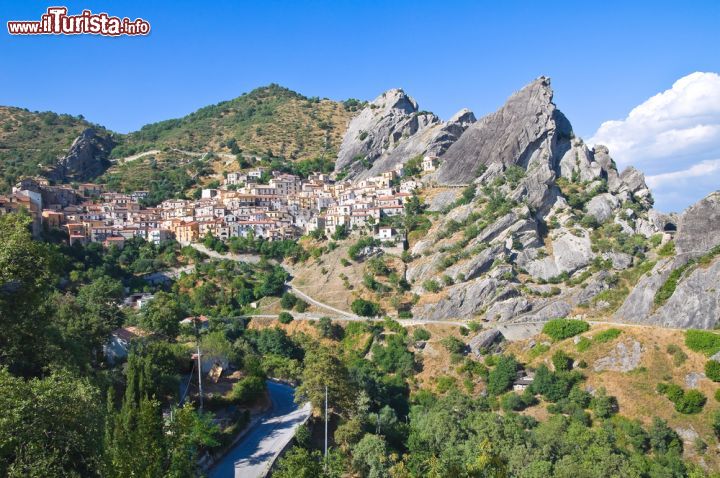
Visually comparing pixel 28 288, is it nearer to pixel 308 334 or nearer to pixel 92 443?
pixel 92 443

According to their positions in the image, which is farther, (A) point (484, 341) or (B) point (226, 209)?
(B) point (226, 209)

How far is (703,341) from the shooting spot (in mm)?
42656

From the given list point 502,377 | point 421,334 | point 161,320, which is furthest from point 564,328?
point 161,320

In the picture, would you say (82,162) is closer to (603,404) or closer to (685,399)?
(603,404)

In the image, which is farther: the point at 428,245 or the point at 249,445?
the point at 428,245

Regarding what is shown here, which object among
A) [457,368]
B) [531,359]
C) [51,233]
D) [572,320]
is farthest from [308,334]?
[51,233]

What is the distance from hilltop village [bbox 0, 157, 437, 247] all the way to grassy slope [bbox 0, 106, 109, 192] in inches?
325

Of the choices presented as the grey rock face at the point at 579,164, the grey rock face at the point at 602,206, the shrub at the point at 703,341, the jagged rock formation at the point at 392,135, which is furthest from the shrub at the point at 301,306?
the grey rock face at the point at 579,164

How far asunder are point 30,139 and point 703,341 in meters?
119

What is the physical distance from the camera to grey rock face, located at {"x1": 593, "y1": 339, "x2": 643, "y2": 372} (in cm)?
4400

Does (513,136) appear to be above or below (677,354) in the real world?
above

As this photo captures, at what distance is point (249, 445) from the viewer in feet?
92.8

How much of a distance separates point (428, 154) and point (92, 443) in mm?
80053

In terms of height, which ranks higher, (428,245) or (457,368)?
(428,245)
